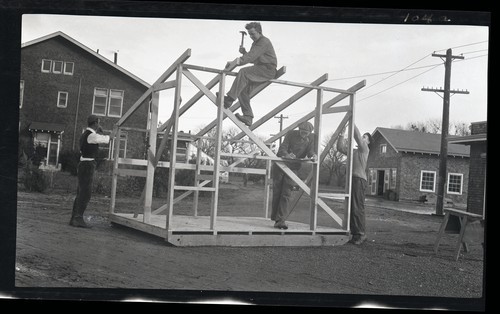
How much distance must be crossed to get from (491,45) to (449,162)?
1.44 metres

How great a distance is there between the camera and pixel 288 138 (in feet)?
22.2

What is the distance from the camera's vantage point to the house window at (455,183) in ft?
18.2

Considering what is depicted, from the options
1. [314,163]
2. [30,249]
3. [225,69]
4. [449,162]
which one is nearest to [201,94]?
[225,69]

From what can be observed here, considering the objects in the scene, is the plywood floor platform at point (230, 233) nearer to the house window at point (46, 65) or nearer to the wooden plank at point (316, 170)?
the wooden plank at point (316, 170)

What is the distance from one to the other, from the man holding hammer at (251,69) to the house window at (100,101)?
5.03ft

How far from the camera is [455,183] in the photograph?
5648 millimetres

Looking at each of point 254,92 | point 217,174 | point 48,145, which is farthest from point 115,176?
point 254,92

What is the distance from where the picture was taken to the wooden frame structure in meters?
5.54

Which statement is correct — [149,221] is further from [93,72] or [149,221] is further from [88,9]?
[88,9]

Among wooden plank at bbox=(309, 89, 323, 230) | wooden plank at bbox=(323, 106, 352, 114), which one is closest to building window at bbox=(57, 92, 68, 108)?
wooden plank at bbox=(309, 89, 323, 230)

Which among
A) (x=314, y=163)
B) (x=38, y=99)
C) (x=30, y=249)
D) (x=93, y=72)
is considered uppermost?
(x=93, y=72)

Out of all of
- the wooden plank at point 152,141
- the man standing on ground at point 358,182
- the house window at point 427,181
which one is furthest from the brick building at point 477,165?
the wooden plank at point 152,141

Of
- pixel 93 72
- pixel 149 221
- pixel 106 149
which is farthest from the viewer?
→ pixel 106 149

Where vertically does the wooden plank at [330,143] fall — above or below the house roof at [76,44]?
below
